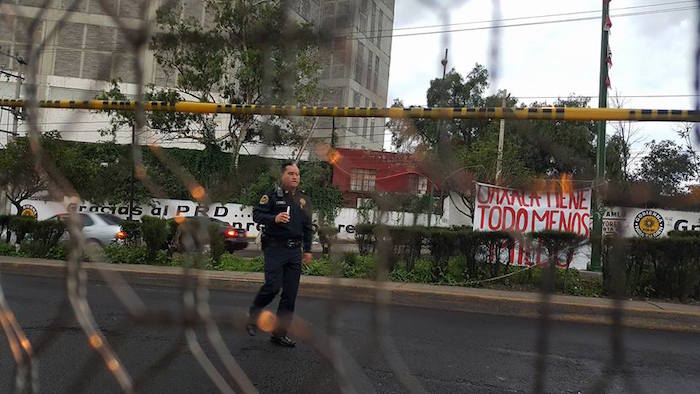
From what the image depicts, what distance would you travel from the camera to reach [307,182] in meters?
3.68

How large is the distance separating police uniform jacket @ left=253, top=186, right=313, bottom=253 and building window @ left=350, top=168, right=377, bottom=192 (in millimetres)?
1758

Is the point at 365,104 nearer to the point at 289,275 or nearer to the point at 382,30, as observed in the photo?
the point at 382,30

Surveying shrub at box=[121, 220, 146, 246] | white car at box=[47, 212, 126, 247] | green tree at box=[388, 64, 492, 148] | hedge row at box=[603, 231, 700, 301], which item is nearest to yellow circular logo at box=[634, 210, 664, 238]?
green tree at box=[388, 64, 492, 148]

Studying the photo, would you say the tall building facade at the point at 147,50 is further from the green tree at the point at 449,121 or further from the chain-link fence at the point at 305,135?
the green tree at the point at 449,121

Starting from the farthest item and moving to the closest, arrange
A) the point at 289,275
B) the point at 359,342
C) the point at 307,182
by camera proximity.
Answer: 1. the point at 289,275
2. the point at 307,182
3. the point at 359,342

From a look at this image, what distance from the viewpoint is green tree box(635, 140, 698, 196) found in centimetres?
138

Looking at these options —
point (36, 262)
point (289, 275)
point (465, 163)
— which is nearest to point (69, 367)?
point (289, 275)

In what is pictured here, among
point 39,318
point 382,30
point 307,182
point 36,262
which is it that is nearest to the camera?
point 382,30

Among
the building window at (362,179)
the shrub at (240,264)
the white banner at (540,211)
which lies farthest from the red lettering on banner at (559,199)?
the shrub at (240,264)

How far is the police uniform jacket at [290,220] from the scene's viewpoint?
3.89 meters

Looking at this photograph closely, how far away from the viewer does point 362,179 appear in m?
1.92

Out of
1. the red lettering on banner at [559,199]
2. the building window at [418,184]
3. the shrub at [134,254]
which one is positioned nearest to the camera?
the building window at [418,184]

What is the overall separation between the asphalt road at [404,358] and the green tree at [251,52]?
3.27 ft

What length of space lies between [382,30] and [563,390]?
9.11 feet
